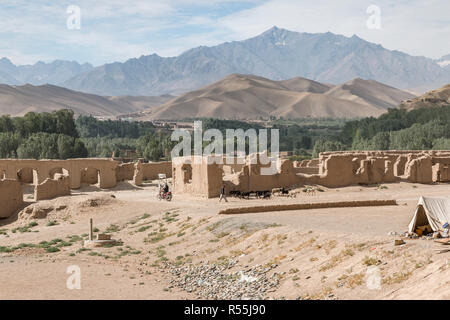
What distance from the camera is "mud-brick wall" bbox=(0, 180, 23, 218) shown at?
35156 mm

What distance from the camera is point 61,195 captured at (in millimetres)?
38906

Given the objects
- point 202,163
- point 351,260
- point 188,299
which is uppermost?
point 202,163

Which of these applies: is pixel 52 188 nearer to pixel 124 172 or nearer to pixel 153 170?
pixel 124 172

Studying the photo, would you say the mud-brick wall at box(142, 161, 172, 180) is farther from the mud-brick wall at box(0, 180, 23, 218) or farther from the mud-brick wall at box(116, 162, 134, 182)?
the mud-brick wall at box(0, 180, 23, 218)

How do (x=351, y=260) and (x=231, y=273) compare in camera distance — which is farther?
(x=231, y=273)

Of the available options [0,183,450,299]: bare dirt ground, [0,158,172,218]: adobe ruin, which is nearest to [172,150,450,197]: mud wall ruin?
[0,183,450,299]: bare dirt ground

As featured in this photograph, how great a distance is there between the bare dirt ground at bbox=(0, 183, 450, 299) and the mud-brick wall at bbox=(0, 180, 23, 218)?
3.89 ft

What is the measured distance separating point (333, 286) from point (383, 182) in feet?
87.3

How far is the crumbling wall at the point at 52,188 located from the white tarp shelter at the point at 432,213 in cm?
2444

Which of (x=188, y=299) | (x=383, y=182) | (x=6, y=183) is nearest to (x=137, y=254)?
(x=188, y=299)

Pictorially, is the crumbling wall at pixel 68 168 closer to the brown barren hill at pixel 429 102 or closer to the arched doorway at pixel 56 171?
the arched doorway at pixel 56 171

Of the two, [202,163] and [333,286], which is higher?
[202,163]
